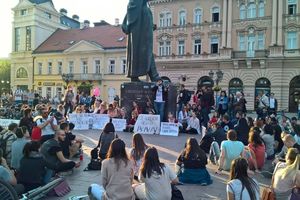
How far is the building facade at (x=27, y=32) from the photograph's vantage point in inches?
2227

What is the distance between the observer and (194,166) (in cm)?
645

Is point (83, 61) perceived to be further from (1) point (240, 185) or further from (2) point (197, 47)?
(1) point (240, 185)

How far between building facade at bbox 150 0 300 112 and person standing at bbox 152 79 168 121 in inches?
986

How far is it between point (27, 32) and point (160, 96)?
50.1 metres

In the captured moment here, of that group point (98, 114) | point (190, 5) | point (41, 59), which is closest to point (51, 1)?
point (41, 59)

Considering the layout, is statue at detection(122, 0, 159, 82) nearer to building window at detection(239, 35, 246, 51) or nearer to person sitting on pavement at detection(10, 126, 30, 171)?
person sitting on pavement at detection(10, 126, 30, 171)

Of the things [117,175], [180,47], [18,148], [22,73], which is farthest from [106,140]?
[22,73]

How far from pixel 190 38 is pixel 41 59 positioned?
2745cm

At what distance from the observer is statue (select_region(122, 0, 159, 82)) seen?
13922mm

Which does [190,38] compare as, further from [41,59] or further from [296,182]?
[296,182]

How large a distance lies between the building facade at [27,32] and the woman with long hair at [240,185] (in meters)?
57.5

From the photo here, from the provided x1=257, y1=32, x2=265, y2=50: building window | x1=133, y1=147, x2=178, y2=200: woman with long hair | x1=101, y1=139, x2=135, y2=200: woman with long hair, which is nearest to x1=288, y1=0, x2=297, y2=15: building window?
x1=257, y1=32, x2=265, y2=50: building window

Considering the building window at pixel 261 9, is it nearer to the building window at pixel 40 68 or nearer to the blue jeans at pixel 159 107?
the blue jeans at pixel 159 107

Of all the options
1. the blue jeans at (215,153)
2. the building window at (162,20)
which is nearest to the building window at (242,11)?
the building window at (162,20)
